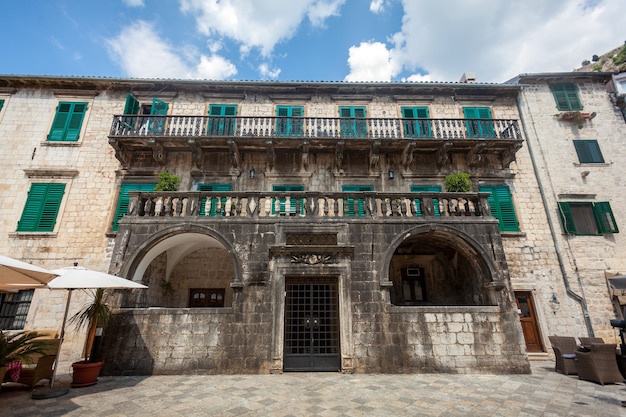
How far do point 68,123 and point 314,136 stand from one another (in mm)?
10848

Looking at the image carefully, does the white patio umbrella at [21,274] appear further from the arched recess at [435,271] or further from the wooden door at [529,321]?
the wooden door at [529,321]

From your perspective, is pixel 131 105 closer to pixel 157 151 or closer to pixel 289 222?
pixel 157 151

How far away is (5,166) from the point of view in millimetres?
11711

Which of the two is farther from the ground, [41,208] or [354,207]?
[41,208]

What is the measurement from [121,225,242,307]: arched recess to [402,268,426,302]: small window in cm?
675

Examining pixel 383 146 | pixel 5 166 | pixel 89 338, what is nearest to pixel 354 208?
pixel 383 146

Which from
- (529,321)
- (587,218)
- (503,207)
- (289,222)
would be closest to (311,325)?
(289,222)

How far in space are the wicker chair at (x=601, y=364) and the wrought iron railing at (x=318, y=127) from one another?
8.30 metres

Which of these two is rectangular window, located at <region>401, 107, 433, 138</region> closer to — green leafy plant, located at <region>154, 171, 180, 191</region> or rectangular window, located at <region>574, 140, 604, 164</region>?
rectangular window, located at <region>574, 140, 604, 164</region>

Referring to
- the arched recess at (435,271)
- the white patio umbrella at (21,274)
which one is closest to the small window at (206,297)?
the white patio umbrella at (21,274)

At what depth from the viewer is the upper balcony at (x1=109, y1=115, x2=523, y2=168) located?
11.7 m

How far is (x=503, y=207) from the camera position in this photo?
A: 39.1 feet

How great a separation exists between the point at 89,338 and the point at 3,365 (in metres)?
2.72

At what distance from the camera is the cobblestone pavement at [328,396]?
16.2ft
